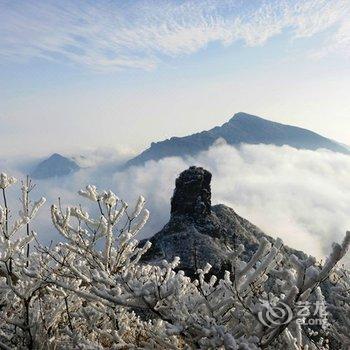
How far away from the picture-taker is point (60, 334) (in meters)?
11.1

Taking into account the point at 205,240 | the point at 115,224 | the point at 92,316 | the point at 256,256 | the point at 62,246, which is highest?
the point at 256,256

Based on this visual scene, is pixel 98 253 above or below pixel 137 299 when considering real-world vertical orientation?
below

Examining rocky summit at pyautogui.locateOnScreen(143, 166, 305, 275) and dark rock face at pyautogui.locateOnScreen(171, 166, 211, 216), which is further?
dark rock face at pyautogui.locateOnScreen(171, 166, 211, 216)

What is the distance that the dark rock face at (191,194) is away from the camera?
4161 inches

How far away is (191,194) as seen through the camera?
106 m

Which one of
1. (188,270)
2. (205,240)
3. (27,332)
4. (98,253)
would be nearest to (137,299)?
(98,253)

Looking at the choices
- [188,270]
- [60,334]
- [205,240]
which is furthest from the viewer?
[205,240]

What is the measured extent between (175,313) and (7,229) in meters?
5.13

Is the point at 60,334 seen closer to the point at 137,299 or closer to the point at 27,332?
the point at 27,332

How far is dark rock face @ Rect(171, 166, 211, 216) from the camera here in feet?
347

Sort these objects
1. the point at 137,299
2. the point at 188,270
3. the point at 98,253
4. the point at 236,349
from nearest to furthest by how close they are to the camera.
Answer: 1. the point at 236,349
2. the point at 137,299
3. the point at 98,253
4. the point at 188,270

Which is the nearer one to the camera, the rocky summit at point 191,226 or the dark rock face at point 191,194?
the rocky summit at point 191,226

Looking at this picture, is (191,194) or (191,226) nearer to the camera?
(191,226)

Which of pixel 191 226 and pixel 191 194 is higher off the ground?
pixel 191 194
